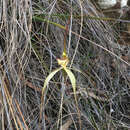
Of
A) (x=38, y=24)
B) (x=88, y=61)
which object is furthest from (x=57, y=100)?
(x=38, y=24)

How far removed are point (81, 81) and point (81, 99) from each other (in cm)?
7

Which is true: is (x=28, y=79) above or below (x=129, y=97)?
above

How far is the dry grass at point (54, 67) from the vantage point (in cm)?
71

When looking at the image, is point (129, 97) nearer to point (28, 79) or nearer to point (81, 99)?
point (81, 99)

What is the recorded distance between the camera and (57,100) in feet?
2.59

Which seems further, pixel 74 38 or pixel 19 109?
pixel 74 38

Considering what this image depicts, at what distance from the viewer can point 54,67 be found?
2.88 ft

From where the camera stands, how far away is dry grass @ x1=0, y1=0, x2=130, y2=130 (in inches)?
28.0

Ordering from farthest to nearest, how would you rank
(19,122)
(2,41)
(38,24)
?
1. (38,24)
2. (2,41)
3. (19,122)

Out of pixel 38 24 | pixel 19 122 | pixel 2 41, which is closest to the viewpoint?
pixel 19 122

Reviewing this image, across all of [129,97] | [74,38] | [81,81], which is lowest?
[129,97]

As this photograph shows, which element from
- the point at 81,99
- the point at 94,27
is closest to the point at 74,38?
the point at 94,27

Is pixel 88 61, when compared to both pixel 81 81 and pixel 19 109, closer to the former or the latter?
pixel 81 81

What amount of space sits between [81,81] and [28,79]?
21cm
